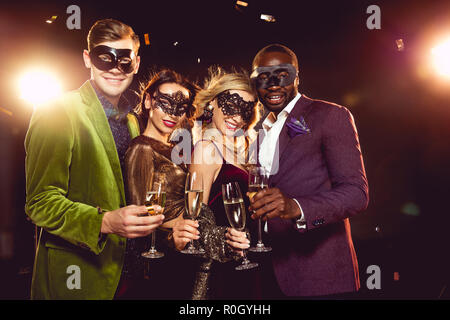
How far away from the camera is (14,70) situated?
3.68m

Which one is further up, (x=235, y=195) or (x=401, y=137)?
(x=401, y=137)

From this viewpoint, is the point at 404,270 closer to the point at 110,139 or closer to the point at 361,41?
the point at 361,41

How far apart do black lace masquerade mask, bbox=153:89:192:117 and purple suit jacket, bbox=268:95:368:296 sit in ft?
2.50

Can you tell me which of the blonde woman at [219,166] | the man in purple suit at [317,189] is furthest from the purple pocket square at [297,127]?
the blonde woman at [219,166]

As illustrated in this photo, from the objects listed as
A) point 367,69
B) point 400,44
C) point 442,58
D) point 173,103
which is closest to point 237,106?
point 173,103

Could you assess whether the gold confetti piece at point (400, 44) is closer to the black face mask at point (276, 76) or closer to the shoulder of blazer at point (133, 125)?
the black face mask at point (276, 76)

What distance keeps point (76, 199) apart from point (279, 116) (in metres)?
1.40

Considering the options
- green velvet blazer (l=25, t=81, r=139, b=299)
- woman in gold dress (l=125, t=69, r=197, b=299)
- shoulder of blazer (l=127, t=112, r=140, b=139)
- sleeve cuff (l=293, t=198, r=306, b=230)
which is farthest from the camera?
shoulder of blazer (l=127, t=112, r=140, b=139)

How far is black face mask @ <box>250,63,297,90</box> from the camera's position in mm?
2316

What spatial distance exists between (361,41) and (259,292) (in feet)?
6.88

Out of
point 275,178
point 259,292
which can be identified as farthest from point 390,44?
point 259,292

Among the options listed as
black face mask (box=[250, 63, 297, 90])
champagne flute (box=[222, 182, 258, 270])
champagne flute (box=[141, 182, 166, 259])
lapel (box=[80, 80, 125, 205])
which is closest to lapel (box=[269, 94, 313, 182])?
black face mask (box=[250, 63, 297, 90])

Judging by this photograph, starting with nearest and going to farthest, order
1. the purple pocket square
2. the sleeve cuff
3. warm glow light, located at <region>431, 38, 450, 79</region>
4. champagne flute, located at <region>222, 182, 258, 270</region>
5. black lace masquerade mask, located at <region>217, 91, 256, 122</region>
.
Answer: the sleeve cuff → champagne flute, located at <region>222, 182, 258, 270</region> → the purple pocket square → black lace masquerade mask, located at <region>217, 91, 256, 122</region> → warm glow light, located at <region>431, 38, 450, 79</region>

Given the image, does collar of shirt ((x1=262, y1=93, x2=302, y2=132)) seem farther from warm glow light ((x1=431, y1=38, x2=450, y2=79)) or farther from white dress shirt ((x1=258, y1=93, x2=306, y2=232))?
warm glow light ((x1=431, y1=38, x2=450, y2=79))
